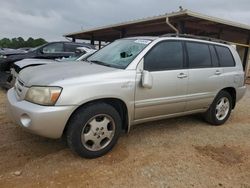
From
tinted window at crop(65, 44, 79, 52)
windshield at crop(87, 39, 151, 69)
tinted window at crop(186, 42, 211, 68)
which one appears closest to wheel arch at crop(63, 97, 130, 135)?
windshield at crop(87, 39, 151, 69)

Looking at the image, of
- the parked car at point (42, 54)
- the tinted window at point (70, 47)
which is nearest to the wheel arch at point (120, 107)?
the parked car at point (42, 54)

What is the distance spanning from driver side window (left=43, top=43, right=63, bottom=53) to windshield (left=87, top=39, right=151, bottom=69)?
4983 mm

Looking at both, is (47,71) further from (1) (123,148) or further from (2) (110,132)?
(1) (123,148)

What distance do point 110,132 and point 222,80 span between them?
2.62 meters

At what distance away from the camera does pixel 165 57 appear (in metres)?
4.01

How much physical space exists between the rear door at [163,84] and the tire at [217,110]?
95cm

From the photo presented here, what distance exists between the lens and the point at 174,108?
4172 mm

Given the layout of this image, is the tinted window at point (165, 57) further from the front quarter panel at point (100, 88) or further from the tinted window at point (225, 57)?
the tinted window at point (225, 57)

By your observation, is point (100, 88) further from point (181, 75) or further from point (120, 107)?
point (181, 75)

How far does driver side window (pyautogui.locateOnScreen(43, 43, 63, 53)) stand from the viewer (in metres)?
8.88

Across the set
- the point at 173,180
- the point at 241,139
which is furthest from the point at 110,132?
the point at 241,139

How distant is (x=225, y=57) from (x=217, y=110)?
108cm

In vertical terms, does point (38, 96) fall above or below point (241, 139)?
above

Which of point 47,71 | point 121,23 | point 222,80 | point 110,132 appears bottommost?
point 110,132
